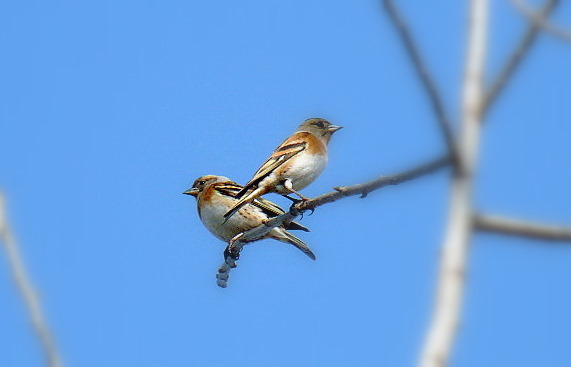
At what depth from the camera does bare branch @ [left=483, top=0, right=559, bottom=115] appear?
1.80 metres

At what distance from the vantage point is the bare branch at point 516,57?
180cm

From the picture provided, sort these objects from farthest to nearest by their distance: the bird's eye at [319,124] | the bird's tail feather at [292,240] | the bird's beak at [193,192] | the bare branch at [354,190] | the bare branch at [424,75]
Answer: the bird's beak at [193,192] → the bird's eye at [319,124] → the bird's tail feather at [292,240] → the bare branch at [354,190] → the bare branch at [424,75]

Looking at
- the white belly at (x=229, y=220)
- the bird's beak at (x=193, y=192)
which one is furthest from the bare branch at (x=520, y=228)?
the bird's beak at (x=193, y=192)

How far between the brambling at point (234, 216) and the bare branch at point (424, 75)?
10368mm

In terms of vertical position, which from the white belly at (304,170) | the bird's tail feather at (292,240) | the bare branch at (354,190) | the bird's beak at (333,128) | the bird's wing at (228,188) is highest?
the bird's beak at (333,128)

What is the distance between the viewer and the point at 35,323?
1868 mm

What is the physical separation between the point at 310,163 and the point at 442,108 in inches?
430

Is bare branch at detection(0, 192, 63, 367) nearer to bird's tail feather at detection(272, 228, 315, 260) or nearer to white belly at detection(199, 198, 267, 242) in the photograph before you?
bird's tail feather at detection(272, 228, 315, 260)

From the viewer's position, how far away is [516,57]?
6.32ft

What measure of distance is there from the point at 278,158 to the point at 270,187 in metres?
0.47

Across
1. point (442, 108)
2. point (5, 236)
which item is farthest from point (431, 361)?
point (5, 236)

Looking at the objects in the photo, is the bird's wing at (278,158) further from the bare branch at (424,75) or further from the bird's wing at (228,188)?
the bare branch at (424,75)

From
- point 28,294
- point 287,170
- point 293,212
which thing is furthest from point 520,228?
point 287,170

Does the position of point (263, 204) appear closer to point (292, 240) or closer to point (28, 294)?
point (292, 240)
